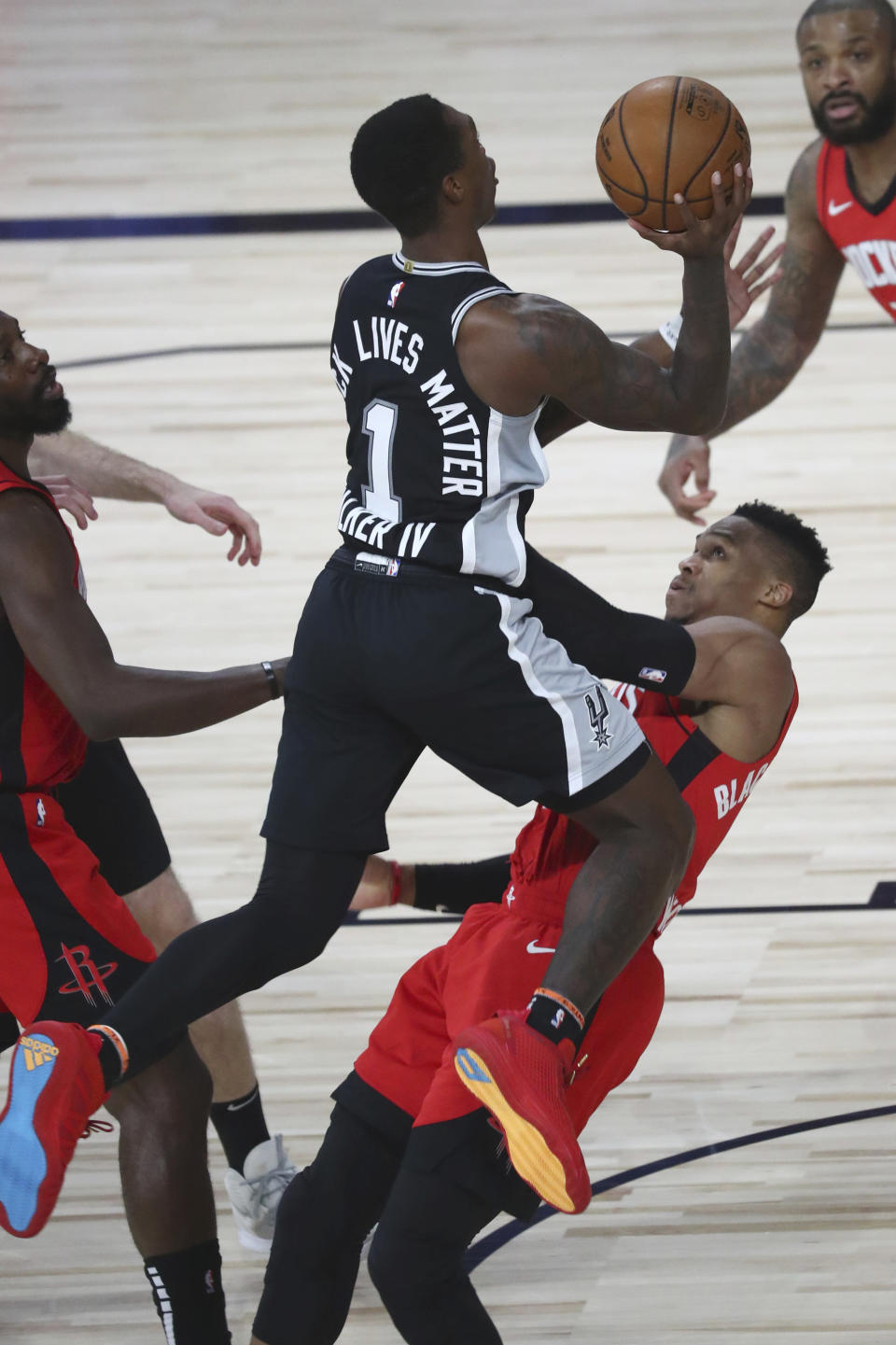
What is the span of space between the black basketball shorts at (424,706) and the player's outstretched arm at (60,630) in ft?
0.89

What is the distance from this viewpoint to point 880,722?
5.45m

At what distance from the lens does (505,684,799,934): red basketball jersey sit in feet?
9.91

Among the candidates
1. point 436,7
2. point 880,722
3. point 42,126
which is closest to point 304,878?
point 880,722

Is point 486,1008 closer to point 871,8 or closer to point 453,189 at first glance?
point 453,189

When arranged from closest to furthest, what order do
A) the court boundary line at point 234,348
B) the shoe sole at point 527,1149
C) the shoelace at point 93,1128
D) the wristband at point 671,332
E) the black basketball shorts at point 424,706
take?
the shoe sole at point 527,1149 < the shoelace at point 93,1128 < the black basketball shorts at point 424,706 < the wristband at point 671,332 < the court boundary line at point 234,348

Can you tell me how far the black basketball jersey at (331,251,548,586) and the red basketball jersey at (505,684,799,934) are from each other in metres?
0.45

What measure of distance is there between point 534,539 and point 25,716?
12.5ft

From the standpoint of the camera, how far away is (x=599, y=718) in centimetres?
288

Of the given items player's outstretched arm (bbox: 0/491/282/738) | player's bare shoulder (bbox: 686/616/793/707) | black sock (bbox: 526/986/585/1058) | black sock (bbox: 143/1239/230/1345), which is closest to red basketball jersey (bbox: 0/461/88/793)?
player's outstretched arm (bbox: 0/491/282/738)

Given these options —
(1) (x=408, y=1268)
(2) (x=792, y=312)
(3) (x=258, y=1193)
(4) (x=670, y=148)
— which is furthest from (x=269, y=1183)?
(2) (x=792, y=312)

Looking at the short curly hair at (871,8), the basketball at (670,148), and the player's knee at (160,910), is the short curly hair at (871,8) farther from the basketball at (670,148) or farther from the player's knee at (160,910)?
the player's knee at (160,910)

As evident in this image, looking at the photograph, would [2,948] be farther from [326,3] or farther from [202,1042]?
[326,3]

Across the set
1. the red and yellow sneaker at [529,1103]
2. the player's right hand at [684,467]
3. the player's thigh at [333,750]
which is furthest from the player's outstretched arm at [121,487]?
the red and yellow sneaker at [529,1103]

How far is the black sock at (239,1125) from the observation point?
351 centimetres
